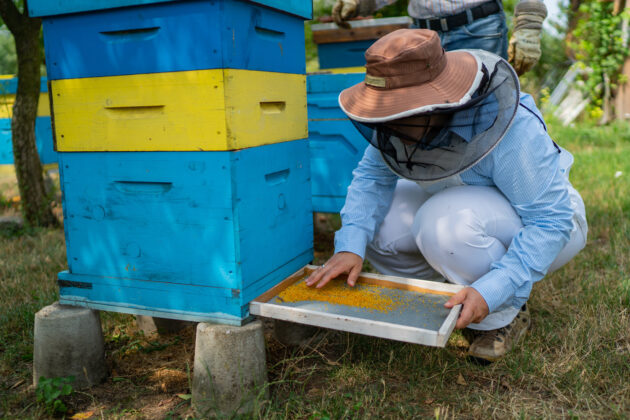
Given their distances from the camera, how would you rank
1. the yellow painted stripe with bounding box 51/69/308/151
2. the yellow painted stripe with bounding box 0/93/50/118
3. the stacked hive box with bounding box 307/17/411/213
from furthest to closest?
1. the yellow painted stripe with bounding box 0/93/50/118
2. the stacked hive box with bounding box 307/17/411/213
3. the yellow painted stripe with bounding box 51/69/308/151

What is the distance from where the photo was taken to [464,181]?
2180 millimetres

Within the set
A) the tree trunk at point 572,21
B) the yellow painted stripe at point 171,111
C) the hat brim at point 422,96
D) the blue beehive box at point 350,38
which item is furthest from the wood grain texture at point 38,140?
the tree trunk at point 572,21

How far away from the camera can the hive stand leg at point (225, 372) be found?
180 centimetres

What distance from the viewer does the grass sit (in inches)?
71.9

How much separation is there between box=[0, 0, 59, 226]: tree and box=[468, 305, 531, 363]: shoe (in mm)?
3225

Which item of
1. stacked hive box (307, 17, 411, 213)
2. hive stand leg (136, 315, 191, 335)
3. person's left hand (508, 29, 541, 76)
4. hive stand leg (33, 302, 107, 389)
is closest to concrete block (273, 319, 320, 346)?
hive stand leg (136, 315, 191, 335)

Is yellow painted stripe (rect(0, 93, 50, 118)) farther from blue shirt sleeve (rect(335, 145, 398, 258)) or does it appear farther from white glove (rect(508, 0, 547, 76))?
white glove (rect(508, 0, 547, 76))

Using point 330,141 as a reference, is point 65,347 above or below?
below

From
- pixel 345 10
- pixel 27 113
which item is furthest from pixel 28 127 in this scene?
pixel 345 10

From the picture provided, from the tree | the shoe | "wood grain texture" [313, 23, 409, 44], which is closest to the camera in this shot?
the shoe

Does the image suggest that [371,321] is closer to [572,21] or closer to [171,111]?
[171,111]

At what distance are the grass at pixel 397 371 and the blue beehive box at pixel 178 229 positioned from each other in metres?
0.30

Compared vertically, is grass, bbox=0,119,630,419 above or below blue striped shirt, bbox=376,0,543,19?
below

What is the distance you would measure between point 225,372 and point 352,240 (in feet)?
2.32
